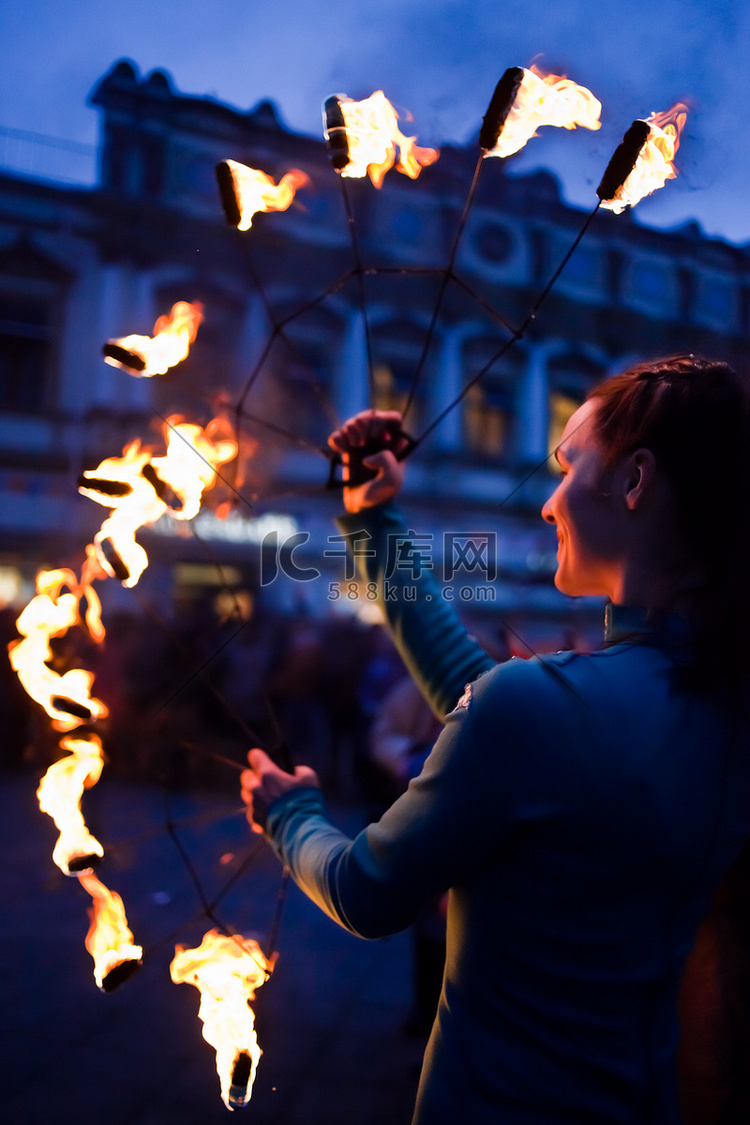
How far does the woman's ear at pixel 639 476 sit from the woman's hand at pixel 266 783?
1.72 ft

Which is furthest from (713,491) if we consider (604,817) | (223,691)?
(223,691)

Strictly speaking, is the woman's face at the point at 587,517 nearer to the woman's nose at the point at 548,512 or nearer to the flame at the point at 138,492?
the woman's nose at the point at 548,512

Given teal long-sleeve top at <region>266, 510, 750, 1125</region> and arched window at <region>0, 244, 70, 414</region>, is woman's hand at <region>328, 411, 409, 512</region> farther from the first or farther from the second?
arched window at <region>0, 244, 70, 414</region>

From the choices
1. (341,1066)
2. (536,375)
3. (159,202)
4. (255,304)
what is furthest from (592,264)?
(341,1066)

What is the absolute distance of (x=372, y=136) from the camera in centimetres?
127

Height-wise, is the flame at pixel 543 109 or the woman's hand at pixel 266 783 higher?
the flame at pixel 543 109

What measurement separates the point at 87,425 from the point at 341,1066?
30.8 feet

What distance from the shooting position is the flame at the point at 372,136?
1.22 m

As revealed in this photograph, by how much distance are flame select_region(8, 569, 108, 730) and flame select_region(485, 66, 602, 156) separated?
956 mm

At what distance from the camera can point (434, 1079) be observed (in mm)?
870

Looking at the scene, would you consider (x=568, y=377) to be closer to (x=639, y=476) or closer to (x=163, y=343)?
(x=163, y=343)

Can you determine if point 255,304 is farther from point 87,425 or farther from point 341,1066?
point 341,1066

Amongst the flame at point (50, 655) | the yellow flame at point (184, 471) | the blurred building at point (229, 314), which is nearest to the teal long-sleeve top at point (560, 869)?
the flame at point (50, 655)

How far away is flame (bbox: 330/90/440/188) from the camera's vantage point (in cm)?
122
